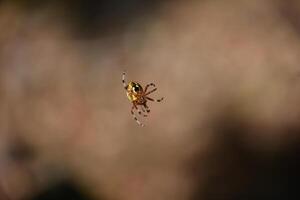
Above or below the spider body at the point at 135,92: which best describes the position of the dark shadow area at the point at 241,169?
below

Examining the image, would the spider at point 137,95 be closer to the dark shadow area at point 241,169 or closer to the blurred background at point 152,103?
the blurred background at point 152,103

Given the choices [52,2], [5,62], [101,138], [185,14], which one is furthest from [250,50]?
[5,62]

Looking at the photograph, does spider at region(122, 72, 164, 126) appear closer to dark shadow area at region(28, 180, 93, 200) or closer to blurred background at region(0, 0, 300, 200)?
blurred background at region(0, 0, 300, 200)

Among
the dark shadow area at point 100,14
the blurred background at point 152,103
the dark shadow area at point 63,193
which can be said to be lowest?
the dark shadow area at point 63,193

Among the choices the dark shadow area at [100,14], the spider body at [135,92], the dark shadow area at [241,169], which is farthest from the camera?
the dark shadow area at [100,14]

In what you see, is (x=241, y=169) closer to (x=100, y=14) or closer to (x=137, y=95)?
(x=137, y=95)

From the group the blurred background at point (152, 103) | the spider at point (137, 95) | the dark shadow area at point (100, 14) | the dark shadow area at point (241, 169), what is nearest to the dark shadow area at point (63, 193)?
the blurred background at point (152, 103)

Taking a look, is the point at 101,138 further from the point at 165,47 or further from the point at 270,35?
the point at 270,35
